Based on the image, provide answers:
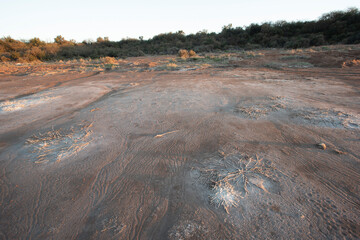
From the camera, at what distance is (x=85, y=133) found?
351 cm

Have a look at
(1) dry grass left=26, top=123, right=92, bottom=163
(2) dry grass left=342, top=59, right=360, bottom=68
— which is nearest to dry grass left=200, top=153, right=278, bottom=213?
(1) dry grass left=26, top=123, right=92, bottom=163

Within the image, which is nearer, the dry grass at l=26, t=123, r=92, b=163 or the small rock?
the small rock

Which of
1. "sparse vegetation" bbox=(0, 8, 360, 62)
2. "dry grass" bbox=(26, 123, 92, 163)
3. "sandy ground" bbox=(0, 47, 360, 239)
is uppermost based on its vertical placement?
"sparse vegetation" bbox=(0, 8, 360, 62)

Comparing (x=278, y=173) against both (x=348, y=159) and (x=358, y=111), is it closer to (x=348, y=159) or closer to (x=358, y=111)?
(x=348, y=159)

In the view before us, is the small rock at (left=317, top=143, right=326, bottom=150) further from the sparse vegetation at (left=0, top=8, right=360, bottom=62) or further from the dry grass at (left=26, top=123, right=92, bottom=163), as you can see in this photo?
the sparse vegetation at (left=0, top=8, right=360, bottom=62)

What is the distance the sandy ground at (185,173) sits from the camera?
1.70m

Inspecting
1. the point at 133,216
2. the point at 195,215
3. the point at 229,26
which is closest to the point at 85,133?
the point at 133,216

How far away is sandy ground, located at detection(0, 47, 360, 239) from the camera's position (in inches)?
67.0

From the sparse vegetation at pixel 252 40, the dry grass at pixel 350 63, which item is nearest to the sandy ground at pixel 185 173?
the dry grass at pixel 350 63

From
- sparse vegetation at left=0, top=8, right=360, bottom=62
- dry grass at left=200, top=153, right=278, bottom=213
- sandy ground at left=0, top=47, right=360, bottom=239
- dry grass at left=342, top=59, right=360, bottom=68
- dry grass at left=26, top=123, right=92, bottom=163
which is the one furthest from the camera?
sparse vegetation at left=0, top=8, right=360, bottom=62

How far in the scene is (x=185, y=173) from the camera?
237 centimetres

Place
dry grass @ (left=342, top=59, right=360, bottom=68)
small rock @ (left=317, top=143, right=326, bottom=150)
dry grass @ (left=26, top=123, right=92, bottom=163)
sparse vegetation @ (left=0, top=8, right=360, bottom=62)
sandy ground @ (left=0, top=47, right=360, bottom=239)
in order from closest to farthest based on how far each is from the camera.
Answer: sandy ground @ (left=0, top=47, right=360, bottom=239), small rock @ (left=317, top=143, right=326, bottom=150), dry grass @ (left=26, top=123, right=92, bottom=163), dry grass @ (left=342, top=59, right=360, bottom=68), sparse vegetation @ (left=0, top=8, right=360, bottom=62)

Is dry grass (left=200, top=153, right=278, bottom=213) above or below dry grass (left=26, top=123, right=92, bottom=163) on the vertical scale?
below

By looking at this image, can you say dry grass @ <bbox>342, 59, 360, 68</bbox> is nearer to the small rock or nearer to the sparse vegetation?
the small rock
